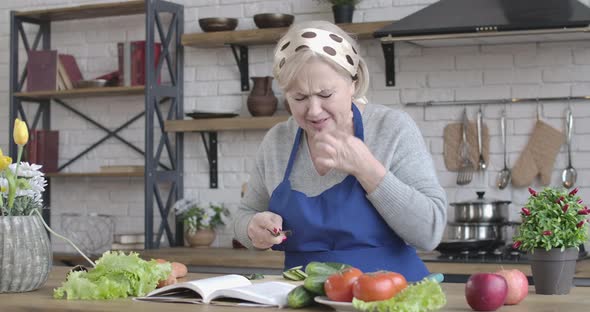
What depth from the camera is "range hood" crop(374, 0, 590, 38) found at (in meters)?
4.12

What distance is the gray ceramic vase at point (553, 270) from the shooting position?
7.47ft

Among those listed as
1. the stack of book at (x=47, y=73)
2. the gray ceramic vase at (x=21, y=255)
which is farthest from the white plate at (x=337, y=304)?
the stack of book at (x=47, y=73)

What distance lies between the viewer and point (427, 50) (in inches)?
191

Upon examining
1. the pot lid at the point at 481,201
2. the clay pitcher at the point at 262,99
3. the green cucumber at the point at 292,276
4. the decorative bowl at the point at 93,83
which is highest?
the decorative bowl at the point at 93,83

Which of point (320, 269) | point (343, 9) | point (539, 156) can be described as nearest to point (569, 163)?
point (539, 156)

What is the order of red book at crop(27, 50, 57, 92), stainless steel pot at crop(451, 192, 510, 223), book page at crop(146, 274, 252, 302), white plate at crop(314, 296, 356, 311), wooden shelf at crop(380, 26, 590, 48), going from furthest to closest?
red book at crop(27, 50, 57, 92), stainless steel pot at crop(451, 192, 510, 223), wooden shelf at crop(380, 26, 590, 48), book page at crop(146, 274, 252, 302), white plate at crop(314, 296, 356, 311)

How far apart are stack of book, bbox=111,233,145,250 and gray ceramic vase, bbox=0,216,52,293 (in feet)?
8.59

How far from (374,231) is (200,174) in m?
2.94

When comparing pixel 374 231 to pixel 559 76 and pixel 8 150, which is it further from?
pixel 8 150

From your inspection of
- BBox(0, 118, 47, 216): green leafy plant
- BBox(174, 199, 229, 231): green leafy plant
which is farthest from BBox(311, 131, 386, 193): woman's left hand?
BBox(174, 199, 229, 231): green leafy plant

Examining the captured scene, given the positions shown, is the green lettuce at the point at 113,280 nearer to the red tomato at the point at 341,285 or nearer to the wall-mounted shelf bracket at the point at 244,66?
the red tomato at the point at 341,285

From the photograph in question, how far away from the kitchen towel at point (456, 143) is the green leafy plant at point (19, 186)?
8.72 ft

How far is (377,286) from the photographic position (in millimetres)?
1832

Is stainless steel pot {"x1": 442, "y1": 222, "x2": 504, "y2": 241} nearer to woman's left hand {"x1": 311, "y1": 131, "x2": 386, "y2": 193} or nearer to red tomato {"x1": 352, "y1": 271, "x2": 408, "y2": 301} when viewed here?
woman's left hand {"x1": 311, "y1": 131, "x2": 386, "y2": 193}
